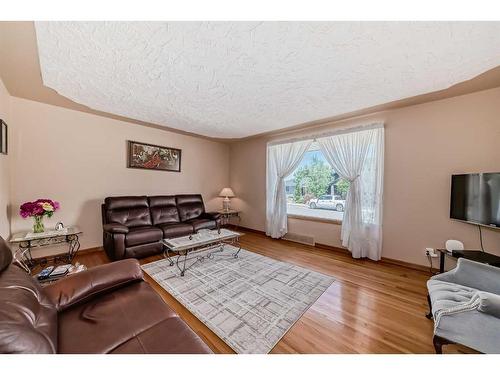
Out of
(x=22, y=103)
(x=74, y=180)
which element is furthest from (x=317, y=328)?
(x=22, y=103)

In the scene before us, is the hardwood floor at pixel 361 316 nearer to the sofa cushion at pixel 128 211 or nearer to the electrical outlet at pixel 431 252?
the electrical outlet at pixel 431 252

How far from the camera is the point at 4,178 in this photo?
8.00 ft

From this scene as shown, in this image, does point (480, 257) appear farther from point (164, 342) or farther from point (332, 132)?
point (164, 342)

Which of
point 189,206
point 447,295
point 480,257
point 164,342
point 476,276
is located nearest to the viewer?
point 164,342

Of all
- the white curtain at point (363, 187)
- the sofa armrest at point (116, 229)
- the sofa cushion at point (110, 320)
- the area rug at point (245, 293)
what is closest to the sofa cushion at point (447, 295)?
the area rug at point (245, 293)

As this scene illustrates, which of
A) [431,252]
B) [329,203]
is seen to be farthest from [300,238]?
[431,252]

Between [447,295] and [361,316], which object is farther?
[361,316]

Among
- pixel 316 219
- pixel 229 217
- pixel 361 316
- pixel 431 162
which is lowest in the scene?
pixel 361 316

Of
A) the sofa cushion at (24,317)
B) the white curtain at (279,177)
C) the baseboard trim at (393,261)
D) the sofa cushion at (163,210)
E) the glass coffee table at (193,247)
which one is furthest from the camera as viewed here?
the white curtain at (279,177)

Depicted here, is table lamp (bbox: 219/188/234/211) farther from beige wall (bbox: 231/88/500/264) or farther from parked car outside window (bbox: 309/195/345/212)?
beige wall (bbox: 231/88/500/264)

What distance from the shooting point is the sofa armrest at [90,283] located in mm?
1157

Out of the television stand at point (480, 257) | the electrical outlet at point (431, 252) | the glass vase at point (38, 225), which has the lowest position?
the electrical outlet at point (431, 252)

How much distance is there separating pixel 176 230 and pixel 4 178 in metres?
2.20
